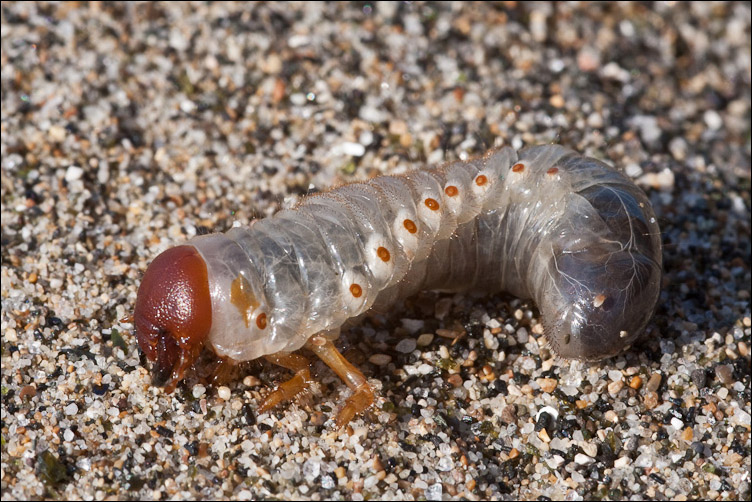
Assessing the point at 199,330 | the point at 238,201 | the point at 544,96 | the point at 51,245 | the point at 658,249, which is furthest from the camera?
the point at 544,96

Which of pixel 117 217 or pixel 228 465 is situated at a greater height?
pixel 117 217

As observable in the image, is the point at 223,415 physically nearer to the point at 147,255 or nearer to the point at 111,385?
the point at 111,385

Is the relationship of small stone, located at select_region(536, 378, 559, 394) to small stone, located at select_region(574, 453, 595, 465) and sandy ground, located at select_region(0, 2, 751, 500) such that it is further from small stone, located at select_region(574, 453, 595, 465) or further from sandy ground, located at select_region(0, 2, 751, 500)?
small stone, located at select_region(574, 453, 595, 465)

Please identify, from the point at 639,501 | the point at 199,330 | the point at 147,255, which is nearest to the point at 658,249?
the point at 639,501

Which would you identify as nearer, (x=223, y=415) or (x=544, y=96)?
(x=223, y=415)

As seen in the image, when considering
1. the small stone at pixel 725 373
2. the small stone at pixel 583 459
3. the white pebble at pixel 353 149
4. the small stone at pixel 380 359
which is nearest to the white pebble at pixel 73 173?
the white pebble at pixel 353 149

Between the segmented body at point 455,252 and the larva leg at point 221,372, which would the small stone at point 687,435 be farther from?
the larva leg at point 221,372

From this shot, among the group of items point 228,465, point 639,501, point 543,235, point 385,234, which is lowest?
point 639,501

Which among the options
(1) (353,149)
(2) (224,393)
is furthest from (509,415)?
(1) (353,149)
